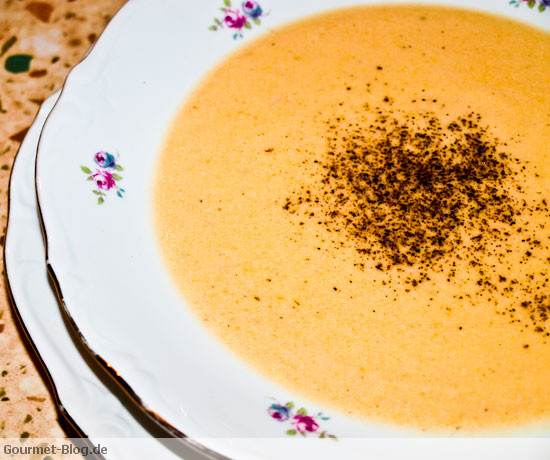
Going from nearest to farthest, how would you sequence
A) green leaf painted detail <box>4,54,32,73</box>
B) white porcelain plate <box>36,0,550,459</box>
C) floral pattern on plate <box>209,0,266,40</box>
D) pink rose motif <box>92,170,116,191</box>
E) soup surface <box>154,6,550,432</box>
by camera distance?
white porcelain plate <box>36,0,550,459</box> → soup surface <box>154,6,550,432</box> → pink rose motif <box>92,170,116,191</box> → floral pattern on plate <box>209,0,266,40</box> → green leaf painted detail <box>4,54,32,73</box>

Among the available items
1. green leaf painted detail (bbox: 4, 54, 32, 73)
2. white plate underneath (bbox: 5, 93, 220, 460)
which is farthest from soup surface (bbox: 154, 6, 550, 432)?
green leaf painted detail (bbox: 4, 54, 32, 73)

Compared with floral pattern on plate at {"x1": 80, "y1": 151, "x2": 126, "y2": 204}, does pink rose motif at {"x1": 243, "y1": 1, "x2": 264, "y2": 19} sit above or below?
above

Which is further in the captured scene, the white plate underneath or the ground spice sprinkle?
the ground spice sprinkle

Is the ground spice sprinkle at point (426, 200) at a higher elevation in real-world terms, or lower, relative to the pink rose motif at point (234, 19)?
lower

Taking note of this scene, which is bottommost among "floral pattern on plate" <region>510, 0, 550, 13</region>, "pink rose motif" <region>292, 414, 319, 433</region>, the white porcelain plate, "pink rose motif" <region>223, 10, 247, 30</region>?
"pink rose motif" <region>292, 414, 319, 433</region>

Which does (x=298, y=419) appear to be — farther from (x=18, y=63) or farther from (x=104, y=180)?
(x=18, y=63)

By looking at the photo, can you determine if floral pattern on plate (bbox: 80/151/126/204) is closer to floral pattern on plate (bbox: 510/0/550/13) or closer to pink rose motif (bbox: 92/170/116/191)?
pink rose motif (bbox: 92/170/116/191)

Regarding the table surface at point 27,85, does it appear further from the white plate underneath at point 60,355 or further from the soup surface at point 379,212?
the soup surface at point 379,212

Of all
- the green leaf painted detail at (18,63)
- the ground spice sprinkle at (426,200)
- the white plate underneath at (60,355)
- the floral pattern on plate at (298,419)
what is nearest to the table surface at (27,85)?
the green leaf painted detail at (18,63)
